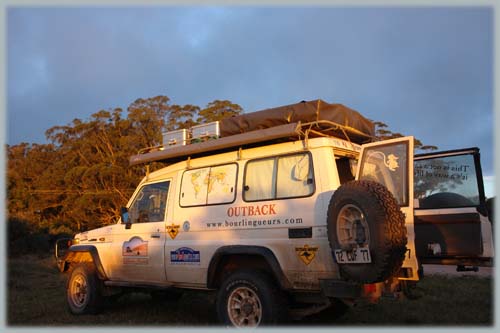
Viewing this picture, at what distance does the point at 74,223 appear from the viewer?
30016 mm

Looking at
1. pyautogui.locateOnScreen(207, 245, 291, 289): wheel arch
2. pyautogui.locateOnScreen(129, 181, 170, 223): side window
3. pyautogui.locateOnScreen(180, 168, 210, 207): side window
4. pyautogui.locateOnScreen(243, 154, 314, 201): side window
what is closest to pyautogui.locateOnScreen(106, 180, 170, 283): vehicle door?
pyautogui.locateOnScreen(129, 181, 170, 223): side window

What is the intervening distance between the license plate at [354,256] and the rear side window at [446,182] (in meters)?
2.06

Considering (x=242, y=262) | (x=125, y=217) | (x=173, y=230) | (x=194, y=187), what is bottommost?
(x=242, y=262)

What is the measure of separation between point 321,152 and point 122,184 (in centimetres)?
2390

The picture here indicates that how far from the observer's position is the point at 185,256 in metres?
5.99

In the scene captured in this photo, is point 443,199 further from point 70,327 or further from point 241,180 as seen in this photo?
point 70,327

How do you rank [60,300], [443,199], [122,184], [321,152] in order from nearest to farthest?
[321,152] → [443,199] → [60,300] → [122,184]

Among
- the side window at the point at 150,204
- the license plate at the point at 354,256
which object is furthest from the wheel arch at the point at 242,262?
the side window at the point at 150,204

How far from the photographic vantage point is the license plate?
14.5 ft

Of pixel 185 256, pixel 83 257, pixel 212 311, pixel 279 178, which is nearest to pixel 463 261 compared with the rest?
pixel 279 178

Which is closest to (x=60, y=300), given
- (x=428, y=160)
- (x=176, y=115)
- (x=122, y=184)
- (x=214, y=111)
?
(x=428, y=160)

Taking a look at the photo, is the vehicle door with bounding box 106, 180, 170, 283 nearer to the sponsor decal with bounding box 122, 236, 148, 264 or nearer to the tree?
the sponsor decal with bounding box 122, 236, 148, 264

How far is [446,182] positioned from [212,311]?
4159 mm

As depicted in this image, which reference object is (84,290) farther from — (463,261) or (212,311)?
(463,261)
